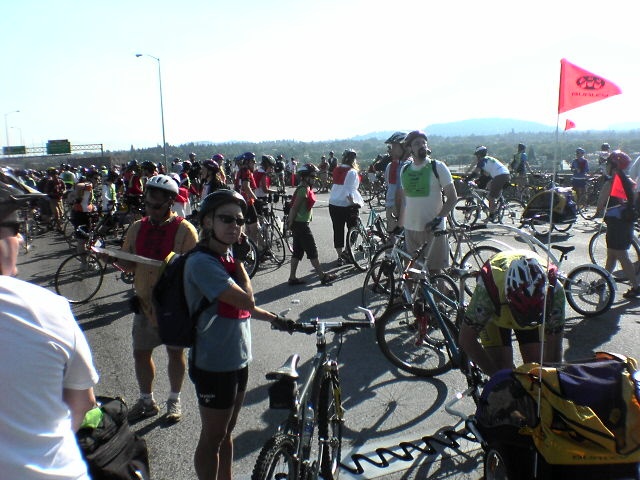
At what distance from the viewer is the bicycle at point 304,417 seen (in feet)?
8.48

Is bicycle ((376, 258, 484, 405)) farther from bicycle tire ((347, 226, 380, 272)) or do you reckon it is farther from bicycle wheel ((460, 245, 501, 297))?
bicycle tire ((347, 226, 380, 272))

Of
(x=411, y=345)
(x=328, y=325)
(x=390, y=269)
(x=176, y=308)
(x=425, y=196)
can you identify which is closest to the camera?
(x=176, y=308)

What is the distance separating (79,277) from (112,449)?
274 inches

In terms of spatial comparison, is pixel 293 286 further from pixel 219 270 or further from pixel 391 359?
pixel 219 270

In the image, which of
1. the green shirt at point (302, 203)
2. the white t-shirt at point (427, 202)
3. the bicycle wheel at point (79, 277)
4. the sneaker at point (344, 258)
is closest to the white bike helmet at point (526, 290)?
the white t-shirt at point (427, 202)

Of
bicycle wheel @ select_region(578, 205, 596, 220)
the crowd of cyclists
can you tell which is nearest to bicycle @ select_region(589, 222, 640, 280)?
the crowd of cyclists

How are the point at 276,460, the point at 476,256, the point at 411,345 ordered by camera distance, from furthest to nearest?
the point at 476,256 < the point at 411,345 < the point at 276,460

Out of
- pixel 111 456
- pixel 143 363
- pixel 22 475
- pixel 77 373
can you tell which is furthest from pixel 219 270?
pixel 143 363

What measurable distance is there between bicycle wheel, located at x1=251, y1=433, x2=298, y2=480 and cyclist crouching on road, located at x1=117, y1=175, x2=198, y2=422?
172 centimetres

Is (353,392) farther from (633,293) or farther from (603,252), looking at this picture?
(603,252)

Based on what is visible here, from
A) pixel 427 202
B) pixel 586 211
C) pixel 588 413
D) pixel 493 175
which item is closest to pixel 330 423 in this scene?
pixel 588 413

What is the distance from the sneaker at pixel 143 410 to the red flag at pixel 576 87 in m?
3.71

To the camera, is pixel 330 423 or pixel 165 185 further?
pixel 165 185

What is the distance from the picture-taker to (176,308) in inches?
113
